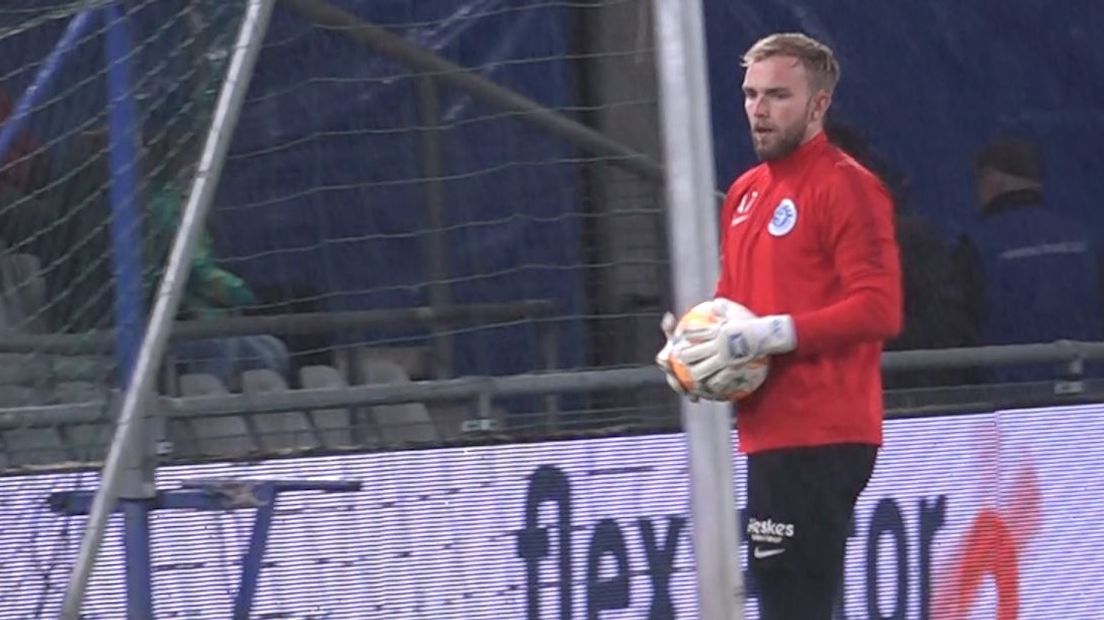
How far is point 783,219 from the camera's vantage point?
5.11 meters

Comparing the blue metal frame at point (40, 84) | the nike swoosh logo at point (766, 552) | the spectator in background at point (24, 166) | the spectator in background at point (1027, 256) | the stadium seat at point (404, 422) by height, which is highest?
the blue metal frame at point (40, 84)

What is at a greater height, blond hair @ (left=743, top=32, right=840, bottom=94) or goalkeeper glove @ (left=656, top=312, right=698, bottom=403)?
blond hair @ (left=743, top=32, right=840, bottom=94)

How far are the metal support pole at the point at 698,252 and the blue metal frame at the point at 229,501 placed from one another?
3.87 ft

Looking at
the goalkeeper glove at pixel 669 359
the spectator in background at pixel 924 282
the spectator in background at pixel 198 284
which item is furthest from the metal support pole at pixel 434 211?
the spectator in background at pixel 924 282

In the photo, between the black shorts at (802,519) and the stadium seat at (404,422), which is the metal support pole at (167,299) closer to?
the black shorts at (802,519)

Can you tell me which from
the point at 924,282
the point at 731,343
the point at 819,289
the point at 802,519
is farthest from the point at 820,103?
the point at 924,282

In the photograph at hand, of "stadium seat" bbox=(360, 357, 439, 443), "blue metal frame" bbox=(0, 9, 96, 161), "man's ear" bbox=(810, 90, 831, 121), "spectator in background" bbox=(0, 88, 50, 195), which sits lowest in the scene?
"stadium seat" bbox=(360, 357, 439, 443)

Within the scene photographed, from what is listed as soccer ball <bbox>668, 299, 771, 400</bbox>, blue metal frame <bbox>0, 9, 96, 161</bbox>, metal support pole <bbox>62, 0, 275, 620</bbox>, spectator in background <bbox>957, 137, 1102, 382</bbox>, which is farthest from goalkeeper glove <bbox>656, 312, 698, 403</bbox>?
spectator in background <bbox>957, 137, 1102, 382</bbox>

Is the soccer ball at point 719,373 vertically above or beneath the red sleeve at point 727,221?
beneath

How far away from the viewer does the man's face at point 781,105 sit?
5125 mm

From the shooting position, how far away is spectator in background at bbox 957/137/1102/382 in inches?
357

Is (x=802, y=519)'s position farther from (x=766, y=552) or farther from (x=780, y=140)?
(x=780, y=140)

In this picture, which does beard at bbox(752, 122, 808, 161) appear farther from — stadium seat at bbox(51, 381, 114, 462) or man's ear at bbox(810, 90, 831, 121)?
stadium seat at bbox(51, 381, 114, 462)

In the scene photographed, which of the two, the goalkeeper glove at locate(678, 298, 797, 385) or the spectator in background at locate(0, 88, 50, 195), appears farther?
the spectator in background at locate(0, 88, 50, 195)
